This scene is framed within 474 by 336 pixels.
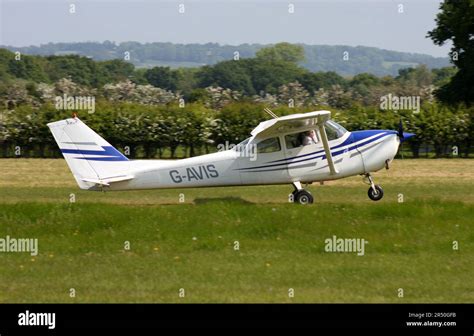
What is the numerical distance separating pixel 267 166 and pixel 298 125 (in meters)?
1.22

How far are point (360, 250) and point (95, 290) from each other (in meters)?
5.26

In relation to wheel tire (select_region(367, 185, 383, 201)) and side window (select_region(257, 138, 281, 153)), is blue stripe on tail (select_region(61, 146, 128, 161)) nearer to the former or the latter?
side window (select_region(257, 138, 281, 153))

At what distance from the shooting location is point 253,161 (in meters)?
21.3

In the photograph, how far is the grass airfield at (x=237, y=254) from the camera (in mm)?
13938

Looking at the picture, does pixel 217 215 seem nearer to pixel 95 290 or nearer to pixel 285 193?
pixel 95 290

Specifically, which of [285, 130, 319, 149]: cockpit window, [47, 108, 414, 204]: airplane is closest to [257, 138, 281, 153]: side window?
[47, 108, 414, 204]: airplane

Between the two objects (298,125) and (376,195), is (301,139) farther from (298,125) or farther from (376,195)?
(376,195)

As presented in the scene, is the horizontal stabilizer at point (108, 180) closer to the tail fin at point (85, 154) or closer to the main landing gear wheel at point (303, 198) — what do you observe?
the tail fin at point (85, 154)

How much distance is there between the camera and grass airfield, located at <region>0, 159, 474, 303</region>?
1394 centimetres

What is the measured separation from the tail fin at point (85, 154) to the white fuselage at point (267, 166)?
0.82 ft


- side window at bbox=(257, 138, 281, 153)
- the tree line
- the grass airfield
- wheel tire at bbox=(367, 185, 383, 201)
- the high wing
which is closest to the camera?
the grass airfield

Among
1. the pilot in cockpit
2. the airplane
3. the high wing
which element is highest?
the high wing

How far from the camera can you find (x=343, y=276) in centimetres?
1496

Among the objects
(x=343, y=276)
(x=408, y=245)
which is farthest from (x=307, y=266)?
(x=408, y=245)
